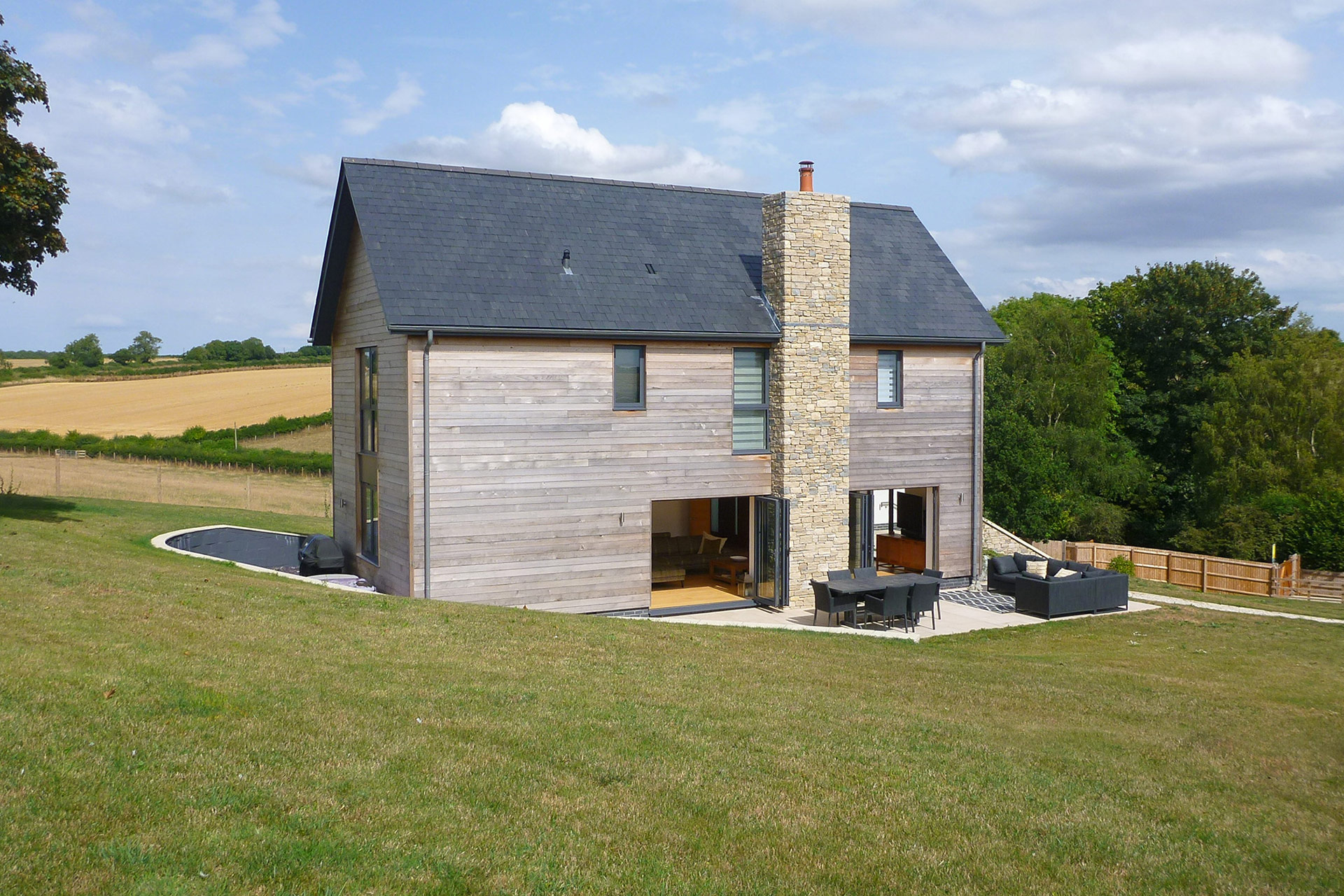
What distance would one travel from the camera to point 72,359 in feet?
256

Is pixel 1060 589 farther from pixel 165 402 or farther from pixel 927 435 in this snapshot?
pixel 165 402

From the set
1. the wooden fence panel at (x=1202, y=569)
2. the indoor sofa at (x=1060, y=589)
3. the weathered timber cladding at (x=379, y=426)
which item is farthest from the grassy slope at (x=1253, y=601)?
the weathered timber cladding at (x=379, y=426)

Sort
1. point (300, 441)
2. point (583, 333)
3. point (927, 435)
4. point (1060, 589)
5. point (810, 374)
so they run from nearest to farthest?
1. point (583, 333)
2. point (810, 374)
3. point (1060, 589)
4. point (927, 435)
5. point (300, 441)

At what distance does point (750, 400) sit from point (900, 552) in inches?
250

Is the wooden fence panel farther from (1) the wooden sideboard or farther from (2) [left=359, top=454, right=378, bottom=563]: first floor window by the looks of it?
(2) [left=359, top=454, right=378, bottom=563]: first floor window

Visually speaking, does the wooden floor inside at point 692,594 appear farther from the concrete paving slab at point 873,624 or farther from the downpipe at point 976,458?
the downpipe at point 976,458

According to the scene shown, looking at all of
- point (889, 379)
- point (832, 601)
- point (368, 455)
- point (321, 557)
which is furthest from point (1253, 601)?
point (321, 557)

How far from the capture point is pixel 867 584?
54.3 feet

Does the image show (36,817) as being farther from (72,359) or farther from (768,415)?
(72,359)

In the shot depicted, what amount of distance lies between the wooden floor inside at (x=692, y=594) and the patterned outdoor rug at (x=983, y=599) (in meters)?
4.46

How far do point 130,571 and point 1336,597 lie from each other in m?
27.9

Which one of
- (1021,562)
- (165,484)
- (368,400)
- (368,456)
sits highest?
(368,400)

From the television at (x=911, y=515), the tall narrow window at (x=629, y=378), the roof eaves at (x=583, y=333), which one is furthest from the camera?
the television at (x=911, y=515)

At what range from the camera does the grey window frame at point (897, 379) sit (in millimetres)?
19562
